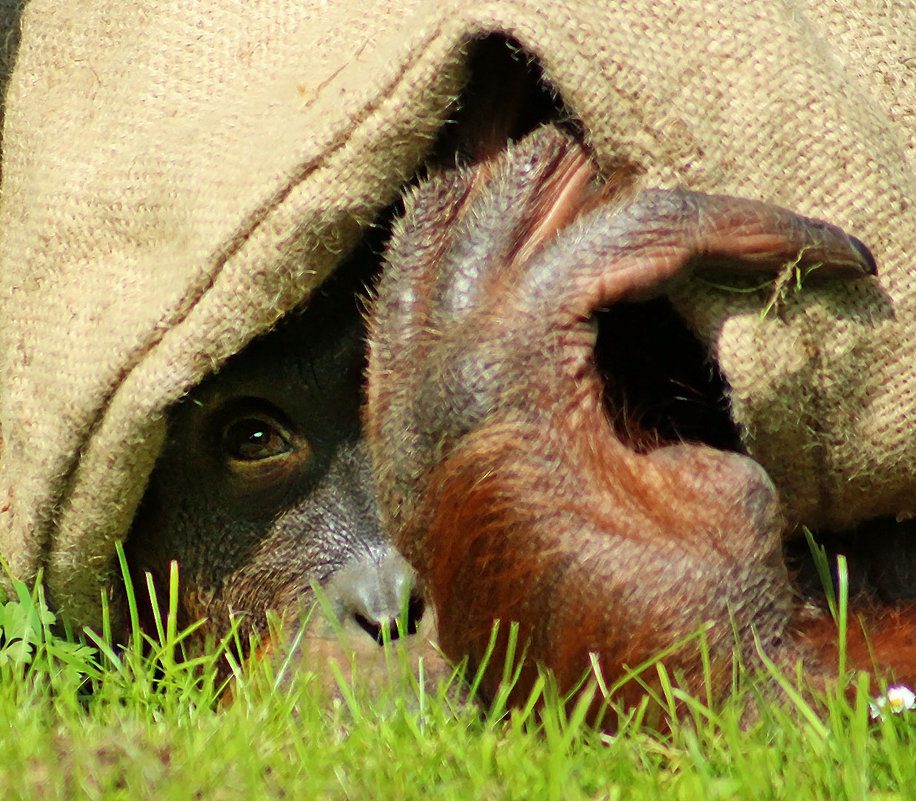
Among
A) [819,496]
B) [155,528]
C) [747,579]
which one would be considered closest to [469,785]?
[747,579]

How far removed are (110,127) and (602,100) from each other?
0.81 m

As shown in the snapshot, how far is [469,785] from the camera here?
1.28 metres

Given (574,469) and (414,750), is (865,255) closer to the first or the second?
(574,469)

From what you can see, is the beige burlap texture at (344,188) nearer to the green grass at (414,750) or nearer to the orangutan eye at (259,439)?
the orangutan eye at (259,439)

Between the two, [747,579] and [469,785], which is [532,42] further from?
[469,785]

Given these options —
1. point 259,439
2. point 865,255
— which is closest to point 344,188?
point 259,439

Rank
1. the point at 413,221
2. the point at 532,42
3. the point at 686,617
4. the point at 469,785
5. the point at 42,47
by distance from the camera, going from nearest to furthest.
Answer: the point at 469,785 → the point at 686,617 → the point at 532,42 → the point at 413,221 → the point at 42,47

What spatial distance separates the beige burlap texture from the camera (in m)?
1.77

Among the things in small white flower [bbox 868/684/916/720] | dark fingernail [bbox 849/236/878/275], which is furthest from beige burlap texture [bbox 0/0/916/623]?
small white flower [bbox 868/684/916/720]

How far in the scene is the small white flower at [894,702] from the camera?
1.46m

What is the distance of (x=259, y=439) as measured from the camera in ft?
7.05

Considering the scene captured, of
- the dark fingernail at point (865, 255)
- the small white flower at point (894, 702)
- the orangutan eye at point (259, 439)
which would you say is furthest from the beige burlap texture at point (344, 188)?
the small white flower at point (894, 702)

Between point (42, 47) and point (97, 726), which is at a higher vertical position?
point (42, 47)

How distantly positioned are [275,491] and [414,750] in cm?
82
